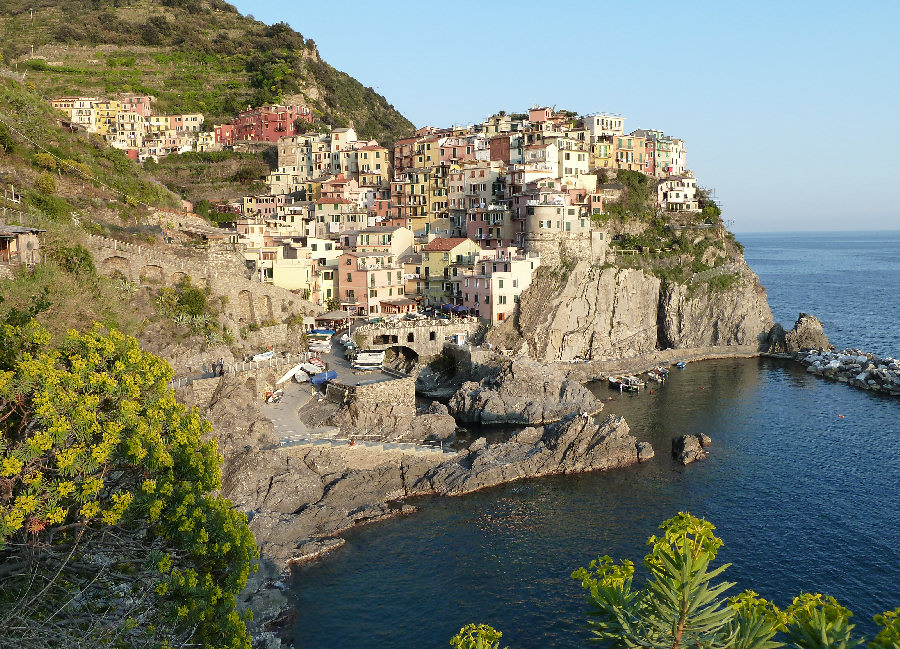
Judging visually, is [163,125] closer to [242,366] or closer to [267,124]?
[267,124]

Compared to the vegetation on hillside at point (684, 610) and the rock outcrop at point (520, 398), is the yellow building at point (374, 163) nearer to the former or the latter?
the rock outcrop at point (520, 398)

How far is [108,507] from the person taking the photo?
645 inches

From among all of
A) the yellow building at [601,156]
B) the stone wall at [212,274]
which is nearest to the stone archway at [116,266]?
the stone wall at [212,274]

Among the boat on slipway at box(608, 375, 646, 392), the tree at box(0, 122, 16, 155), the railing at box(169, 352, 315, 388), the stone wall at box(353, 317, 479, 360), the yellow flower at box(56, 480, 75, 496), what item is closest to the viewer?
the yellow flower at box(56, 480, 75, 496)

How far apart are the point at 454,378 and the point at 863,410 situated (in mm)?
31047

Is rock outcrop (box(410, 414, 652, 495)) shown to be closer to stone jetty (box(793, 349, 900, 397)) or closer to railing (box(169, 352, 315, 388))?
railing (box(169, 352, 315, 388))

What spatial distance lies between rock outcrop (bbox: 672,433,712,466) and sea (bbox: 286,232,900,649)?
64 cm

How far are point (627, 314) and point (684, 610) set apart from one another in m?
58.9

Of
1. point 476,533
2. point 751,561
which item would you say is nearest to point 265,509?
point 476,533

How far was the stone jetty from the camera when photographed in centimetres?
5866

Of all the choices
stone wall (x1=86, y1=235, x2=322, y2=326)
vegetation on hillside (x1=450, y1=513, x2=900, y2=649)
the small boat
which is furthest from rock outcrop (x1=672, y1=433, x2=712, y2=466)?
vegetation on hillside (x1=450, y1=513, x2=900, y2=649)

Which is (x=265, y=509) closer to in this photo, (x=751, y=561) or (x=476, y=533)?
(x=476, y=533)

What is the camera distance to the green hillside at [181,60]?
116 m

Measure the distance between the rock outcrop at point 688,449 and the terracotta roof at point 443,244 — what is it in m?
31.0
